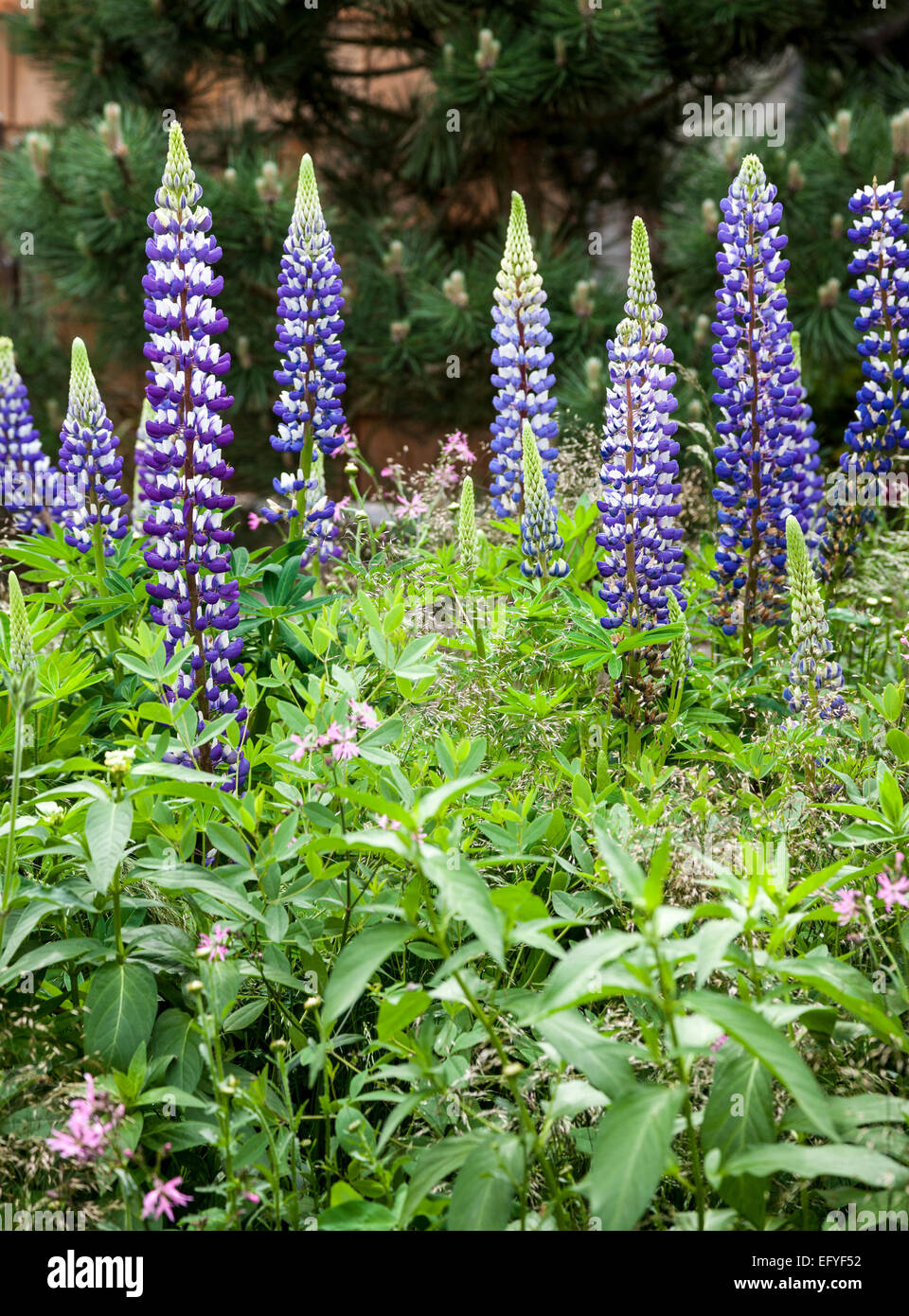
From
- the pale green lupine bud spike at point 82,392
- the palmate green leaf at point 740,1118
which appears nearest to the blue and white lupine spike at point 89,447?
the pale green lupine bud spike at point 82,392

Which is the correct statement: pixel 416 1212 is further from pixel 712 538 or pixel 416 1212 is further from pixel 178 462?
pixel 712 538

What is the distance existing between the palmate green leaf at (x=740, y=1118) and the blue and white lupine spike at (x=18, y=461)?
2.45 metres

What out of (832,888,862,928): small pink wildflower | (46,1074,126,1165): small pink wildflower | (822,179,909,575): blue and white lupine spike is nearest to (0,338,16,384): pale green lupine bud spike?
(822,179,909,575): blue and white lupine spike

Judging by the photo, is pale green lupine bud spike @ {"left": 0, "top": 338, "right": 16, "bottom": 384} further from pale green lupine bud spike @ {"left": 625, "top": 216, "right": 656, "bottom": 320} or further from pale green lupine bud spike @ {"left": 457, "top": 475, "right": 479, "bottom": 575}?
pale green lupine bud spike @ {"left": 625, "top": 216, "right": 656, "bottom": 320}

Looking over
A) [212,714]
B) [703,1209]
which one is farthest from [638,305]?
[703,1209]

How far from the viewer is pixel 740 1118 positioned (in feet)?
3.89

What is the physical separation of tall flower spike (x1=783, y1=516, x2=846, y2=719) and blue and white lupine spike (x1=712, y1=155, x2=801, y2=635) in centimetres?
34

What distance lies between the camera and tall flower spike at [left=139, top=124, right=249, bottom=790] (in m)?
1.90

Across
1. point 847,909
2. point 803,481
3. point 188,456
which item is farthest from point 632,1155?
point 803,481

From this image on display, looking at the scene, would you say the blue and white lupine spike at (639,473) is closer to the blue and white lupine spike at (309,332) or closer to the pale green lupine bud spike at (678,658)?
the pale green lupine bud spike at (678,658)

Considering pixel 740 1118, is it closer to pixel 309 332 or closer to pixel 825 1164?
pixel 825 1164

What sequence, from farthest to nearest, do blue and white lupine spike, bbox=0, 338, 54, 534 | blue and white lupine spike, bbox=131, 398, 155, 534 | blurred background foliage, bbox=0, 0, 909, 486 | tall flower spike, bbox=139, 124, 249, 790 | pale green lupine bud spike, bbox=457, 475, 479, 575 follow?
1. blurred background foliage, bbox=0, 0, 909, 486
2. blue and white lupine spike, bbox=0, 338, 54, 534
3. blue and white lupine spike, bbox=131, 398, 155, 534
4. pale green lupine bud spike, bbox=457, 475, 479, 575
5. tall flower spike, bbox=139, 124, 249, 790

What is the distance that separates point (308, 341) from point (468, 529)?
69 centimetres
